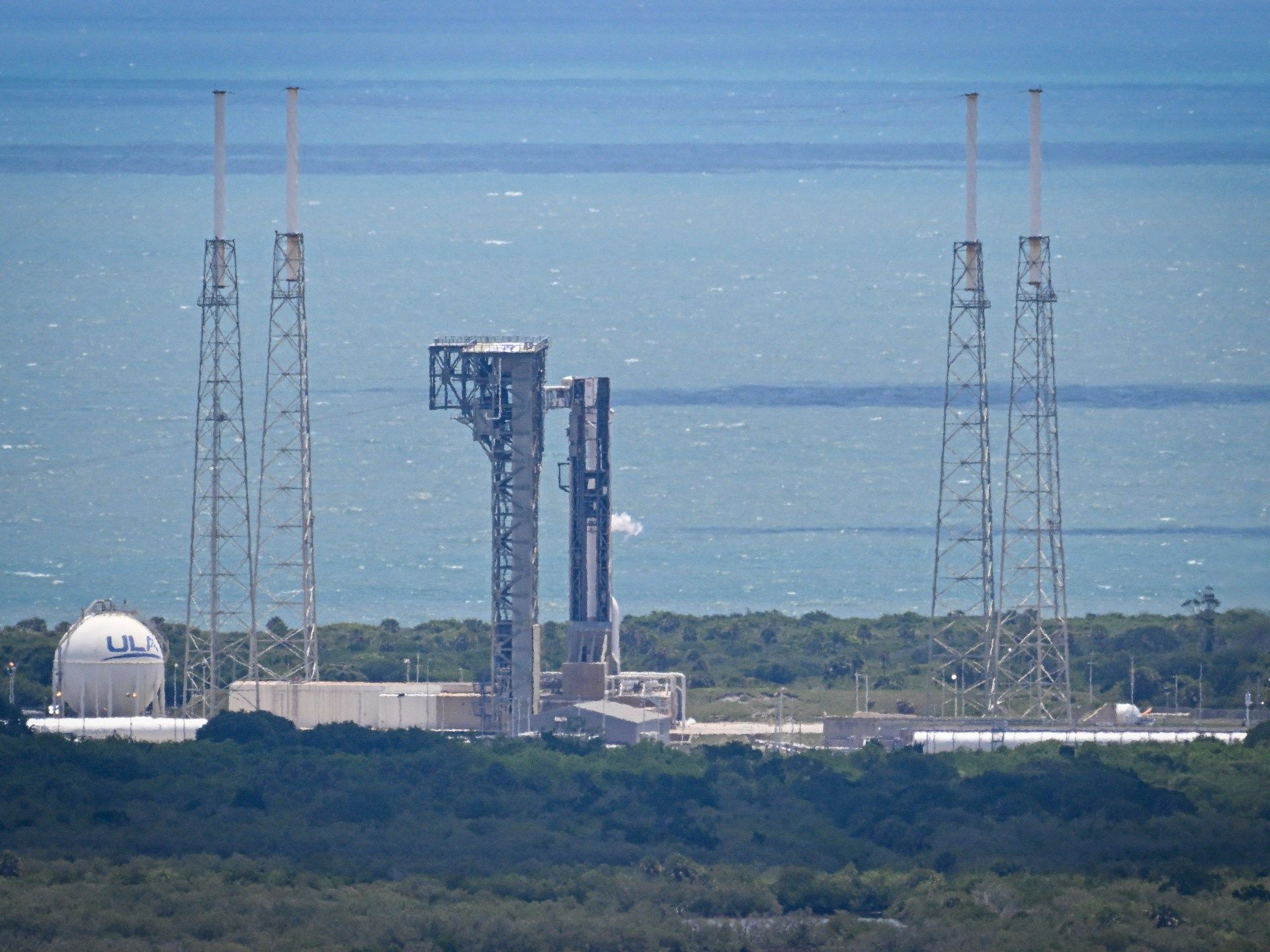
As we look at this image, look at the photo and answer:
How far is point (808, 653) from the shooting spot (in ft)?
318

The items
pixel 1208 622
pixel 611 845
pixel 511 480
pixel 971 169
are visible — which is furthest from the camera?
pixel 1208 622

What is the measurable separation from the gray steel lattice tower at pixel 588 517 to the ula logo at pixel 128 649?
12.5m

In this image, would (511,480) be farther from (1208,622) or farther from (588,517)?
(1208,622)

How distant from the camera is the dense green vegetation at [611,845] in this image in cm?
5497

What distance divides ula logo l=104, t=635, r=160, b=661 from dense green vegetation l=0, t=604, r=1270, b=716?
7.87 metres

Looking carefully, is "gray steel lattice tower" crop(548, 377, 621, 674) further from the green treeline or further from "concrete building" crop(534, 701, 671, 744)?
the green treeline

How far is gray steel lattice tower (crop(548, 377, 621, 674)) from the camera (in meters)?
78.1

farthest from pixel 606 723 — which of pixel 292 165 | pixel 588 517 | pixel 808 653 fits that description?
pixel 808 653

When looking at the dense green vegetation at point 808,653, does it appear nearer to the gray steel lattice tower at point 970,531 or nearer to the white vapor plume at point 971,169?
the gray steel lattice tower at point 970,531

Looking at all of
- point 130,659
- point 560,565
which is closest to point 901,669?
point 130,659

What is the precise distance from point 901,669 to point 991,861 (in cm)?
2961

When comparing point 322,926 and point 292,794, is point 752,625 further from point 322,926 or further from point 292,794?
point 322,926

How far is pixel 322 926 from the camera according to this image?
5459 centimetres

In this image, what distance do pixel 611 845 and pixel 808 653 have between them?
108 feet
